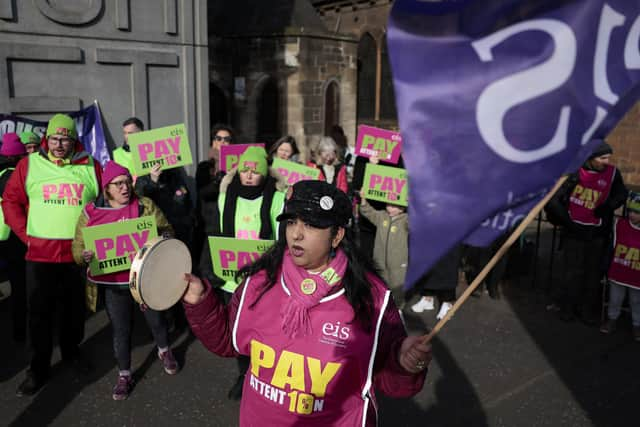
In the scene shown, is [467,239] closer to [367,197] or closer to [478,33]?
[478,33]

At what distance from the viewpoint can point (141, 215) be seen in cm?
431

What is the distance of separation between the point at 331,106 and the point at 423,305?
11.0 m

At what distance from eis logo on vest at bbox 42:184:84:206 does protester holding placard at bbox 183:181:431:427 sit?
2.57m

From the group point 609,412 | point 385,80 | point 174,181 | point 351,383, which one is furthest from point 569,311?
point 385,80

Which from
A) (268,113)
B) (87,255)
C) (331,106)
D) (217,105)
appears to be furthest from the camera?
(331,106)

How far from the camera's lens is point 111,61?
24.0ft

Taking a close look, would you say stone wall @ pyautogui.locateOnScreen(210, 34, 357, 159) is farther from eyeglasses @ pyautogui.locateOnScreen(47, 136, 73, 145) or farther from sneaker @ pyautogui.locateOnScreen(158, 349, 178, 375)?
eyeglasses @ pyautogui.locateOnScreen(47, 136, 73, 145)

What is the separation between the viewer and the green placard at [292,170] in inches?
235

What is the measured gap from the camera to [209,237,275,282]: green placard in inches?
158

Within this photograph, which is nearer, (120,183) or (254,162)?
(120,183)

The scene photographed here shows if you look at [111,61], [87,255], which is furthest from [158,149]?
[111,61]

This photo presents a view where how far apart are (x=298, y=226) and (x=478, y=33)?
93 cm

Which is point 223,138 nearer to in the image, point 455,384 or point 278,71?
point 455,384

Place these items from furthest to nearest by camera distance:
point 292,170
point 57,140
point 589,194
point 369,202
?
point 369,202 < point 292,170 < point 589,194 < point 57,140
